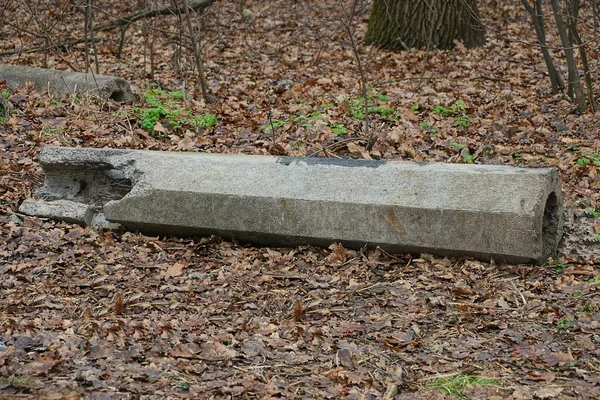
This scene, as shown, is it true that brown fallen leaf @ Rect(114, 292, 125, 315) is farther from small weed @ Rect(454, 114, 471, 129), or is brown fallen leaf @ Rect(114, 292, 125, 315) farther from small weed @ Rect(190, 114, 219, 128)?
small weed @ Rect(454, 114, 471, 129)

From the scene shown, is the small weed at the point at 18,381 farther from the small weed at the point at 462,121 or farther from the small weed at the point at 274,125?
the small weed at the point at 462,121

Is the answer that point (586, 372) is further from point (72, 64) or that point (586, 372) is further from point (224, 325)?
point (72, 64)

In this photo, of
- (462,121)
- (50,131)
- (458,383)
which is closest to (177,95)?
(50,131)

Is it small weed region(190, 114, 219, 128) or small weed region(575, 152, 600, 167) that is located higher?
small weed region(190, 114, 219, 128)

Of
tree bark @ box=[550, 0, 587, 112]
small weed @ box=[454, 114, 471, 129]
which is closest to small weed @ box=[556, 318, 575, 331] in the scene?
small weed @ box=[454, 114, 471, 129]

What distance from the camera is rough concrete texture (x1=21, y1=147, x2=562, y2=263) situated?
5.65m

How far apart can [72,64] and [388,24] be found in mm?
4655

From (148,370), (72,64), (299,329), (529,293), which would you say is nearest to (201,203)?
(299,329)

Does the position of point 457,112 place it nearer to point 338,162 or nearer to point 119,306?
point 338,162

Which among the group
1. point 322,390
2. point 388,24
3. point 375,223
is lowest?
point 322,390

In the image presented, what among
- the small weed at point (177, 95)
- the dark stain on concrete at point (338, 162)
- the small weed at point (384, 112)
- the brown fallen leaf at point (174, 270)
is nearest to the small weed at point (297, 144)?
the small weed at point (384, 112)

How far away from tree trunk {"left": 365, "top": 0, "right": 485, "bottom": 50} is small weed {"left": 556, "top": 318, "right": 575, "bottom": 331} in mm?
7145

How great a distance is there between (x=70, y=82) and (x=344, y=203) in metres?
4.83

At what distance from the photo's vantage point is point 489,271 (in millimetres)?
5664
